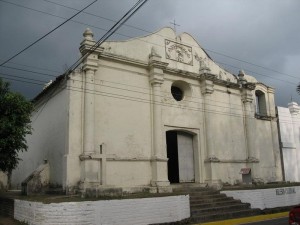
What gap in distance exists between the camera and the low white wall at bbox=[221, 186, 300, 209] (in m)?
16.3

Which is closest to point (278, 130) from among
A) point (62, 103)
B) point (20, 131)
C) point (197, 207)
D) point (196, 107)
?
point (196, 107)

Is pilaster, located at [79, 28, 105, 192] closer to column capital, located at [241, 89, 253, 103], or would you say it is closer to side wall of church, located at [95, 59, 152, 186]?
side wall of church, located at [95, 59, 152, 186]

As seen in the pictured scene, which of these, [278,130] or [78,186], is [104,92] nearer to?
[78,186]

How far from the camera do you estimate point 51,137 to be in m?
16.8

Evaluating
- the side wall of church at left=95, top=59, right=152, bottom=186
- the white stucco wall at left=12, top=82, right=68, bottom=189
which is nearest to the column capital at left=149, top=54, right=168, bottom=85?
the side wall of church at left=95, top=59, right=152, bottom=186

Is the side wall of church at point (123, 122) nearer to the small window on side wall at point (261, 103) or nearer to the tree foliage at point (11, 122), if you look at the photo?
the tree foliage at point (11, 122)

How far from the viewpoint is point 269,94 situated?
79.9ft

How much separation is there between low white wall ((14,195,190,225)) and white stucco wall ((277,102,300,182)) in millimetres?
12971

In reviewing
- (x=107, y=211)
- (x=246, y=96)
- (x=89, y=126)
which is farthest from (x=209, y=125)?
(x=107, y=211)

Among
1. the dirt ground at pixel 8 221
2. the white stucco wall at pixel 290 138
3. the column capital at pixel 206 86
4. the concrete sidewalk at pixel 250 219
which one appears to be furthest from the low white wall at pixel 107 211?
the white stucco wall at pixel 290 138

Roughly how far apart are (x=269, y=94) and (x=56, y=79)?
15.1 metres

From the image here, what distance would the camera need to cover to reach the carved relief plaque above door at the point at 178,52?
19.0 meters

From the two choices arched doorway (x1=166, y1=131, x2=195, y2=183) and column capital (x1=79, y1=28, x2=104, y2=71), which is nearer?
column capital (x1=79, y1=28, x2=104, y2=71)

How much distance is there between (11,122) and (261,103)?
55.1 ft
